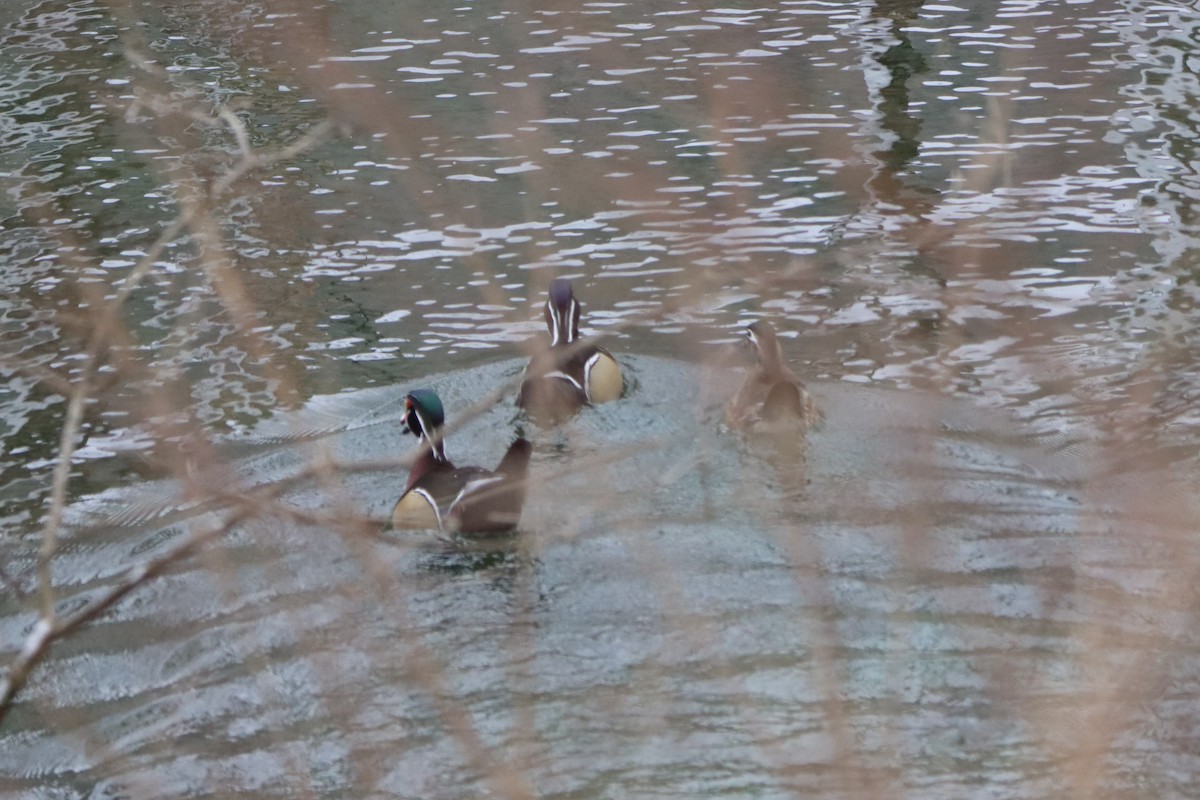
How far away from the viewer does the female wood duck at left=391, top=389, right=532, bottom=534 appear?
6594 mm

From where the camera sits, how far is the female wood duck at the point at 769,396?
24.4 ft

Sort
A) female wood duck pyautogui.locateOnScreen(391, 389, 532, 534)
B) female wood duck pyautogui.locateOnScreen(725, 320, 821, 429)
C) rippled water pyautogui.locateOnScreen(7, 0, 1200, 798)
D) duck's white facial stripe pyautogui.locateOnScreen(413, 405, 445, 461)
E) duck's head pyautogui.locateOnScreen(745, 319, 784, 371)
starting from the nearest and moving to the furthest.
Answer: rippled water pyautogui.locateOnScreen(7, 0, 1200, 798), female wood duck pyautogui.locateOnScreen(391, 389, 532, 534), duck's white facial stripe pyautogui.locateOnScreen(413, 405, 445, 461), female wood duck pyautogui.locateOnScreen(725, 320, 821, 429), duck's head pyautogui.locateOnScreen(745, 319, 784, 371)

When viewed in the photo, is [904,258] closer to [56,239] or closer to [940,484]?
[940,484]

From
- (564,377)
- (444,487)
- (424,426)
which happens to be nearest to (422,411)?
(424,426)

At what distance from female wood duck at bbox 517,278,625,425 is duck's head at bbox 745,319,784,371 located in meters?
0.82

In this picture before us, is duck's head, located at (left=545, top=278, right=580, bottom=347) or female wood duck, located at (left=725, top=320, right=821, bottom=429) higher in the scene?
duck's head, located at (left=545, top=278, right=580, bottom=347)

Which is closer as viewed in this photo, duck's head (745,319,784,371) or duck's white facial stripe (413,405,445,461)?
duck's white facial stripe (413,405,445,461)

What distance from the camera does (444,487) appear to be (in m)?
6.98

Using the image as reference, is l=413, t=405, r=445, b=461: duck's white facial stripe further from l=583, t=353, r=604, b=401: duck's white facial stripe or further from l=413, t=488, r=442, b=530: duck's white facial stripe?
l=583, t=353, r=604, b=401: duck's white facial stripe

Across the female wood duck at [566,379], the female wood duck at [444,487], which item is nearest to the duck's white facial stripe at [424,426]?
the female wood duck at [444,487]

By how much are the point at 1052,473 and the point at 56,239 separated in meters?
6.78

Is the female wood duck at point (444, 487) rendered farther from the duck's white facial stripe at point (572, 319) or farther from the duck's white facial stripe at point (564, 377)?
the duck's white facial stripe at point (572, 319)

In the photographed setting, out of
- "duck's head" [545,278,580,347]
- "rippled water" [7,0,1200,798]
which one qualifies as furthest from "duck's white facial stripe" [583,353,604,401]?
"rippled water" [7,0,1200,798]

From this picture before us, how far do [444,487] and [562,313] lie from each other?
148cm
